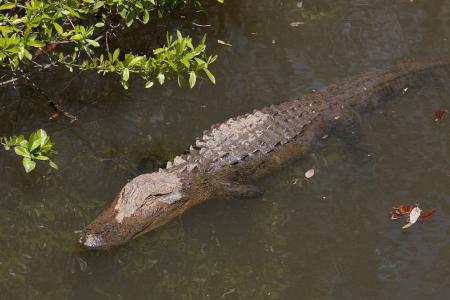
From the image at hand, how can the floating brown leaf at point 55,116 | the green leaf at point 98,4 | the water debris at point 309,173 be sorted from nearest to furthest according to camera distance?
the green leaf at point 98,4 < the water debris at point 309,173 < the floating brown leaf at point 55,116

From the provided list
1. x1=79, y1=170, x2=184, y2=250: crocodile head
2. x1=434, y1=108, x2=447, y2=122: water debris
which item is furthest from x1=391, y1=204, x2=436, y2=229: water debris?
x1=79, y1=170, x2=184, y2=250: crocodile head

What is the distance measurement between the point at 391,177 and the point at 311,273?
1.49 metres

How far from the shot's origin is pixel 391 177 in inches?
239

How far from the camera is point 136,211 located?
5.61 metres

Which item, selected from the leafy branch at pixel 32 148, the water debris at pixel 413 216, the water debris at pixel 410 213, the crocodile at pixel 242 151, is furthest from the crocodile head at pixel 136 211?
the water debris at pixel 413 216

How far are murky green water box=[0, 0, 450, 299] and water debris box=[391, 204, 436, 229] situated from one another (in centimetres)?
7

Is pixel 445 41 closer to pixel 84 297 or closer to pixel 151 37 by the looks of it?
pixel 151 37

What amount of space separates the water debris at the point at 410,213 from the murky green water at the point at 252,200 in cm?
7

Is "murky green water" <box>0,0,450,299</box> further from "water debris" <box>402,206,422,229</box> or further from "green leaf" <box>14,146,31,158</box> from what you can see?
"green leaf" <box>14,146,31,158</box>

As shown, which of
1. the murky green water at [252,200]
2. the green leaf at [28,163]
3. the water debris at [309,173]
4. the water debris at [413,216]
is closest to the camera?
the green leaf at [28,163]

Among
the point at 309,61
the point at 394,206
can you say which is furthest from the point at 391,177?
the point at 309,61

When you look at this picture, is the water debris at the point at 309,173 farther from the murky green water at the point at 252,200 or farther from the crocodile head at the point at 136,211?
the crocodile head at the point at 136,211

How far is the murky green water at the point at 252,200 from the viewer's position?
5.10 meters

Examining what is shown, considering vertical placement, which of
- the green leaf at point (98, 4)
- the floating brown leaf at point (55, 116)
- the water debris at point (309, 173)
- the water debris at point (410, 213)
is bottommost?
the floating brown leaf at point (55, 116)
